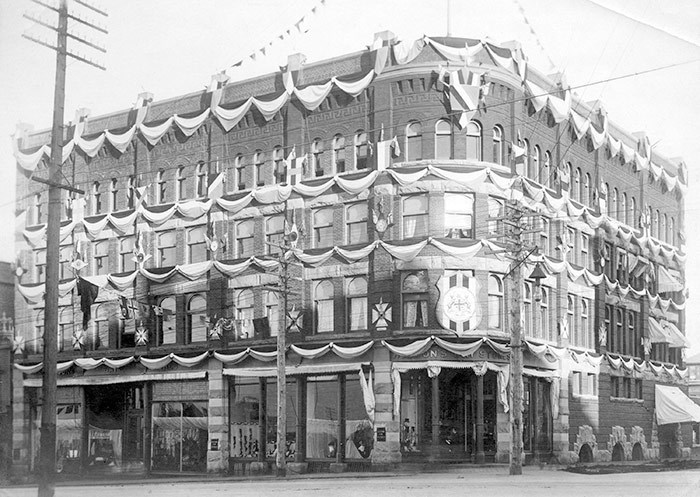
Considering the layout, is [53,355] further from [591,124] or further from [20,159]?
[591,124]

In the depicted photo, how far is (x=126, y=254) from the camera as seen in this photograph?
15.7 meters

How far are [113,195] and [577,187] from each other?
749 centimetres

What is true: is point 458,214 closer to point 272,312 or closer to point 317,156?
point 317,156

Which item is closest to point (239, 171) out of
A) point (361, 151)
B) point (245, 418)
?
point (361, 151)

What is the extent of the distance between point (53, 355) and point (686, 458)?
29.3ft

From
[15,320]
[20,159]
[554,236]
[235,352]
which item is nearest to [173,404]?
[235,352]

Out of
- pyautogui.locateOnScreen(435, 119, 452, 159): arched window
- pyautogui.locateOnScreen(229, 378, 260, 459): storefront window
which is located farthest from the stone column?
pyautogui.locateOnScreen(435, 119, 452, 159): arched window

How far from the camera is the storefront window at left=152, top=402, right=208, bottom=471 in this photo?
55.2 ft

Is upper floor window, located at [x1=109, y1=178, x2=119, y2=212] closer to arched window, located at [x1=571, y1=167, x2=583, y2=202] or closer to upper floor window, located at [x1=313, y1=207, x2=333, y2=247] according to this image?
upper floor window, located at [x1=313, y1=207, x2=333, y2=247]

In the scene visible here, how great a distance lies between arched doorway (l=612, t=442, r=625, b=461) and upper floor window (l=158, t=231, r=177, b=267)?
29.6 feet

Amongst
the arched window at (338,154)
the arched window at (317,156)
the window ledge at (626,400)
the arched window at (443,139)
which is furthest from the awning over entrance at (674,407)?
the arched window at (317,156)

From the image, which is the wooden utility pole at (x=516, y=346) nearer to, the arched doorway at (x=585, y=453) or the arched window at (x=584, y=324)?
the arched window at (x=584, y=324)

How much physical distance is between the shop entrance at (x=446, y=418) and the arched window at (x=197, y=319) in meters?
3.82

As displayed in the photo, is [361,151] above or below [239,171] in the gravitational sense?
above
